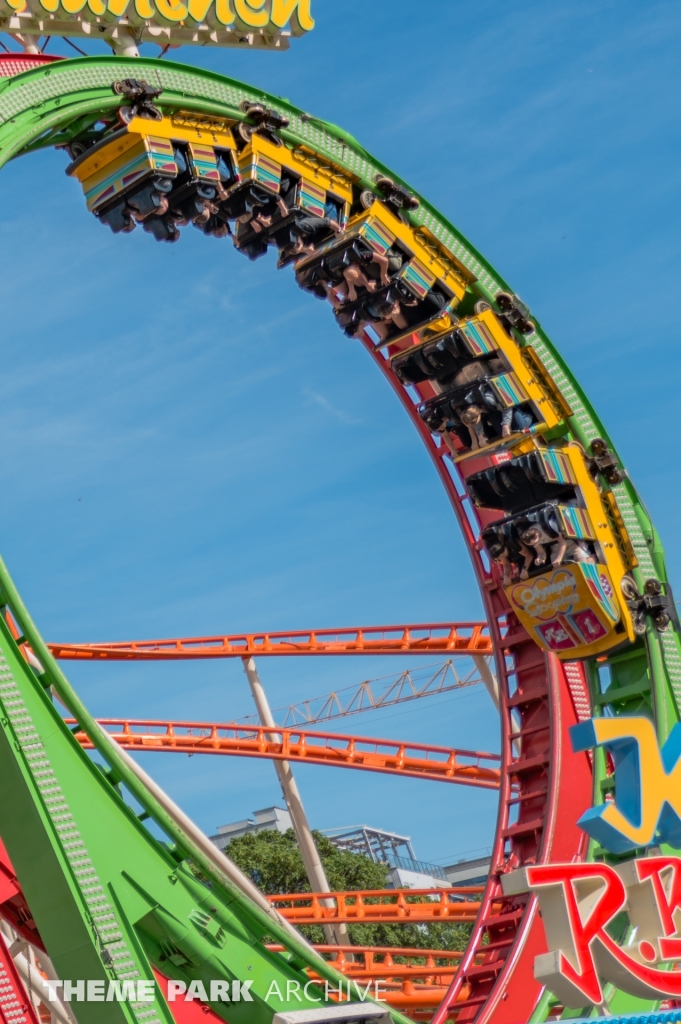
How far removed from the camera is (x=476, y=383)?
10.3 meters

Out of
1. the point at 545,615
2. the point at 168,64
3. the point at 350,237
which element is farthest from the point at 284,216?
the point at 545,615

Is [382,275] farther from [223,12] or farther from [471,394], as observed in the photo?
[223,12]

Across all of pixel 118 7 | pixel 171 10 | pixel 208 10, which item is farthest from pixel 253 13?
pixel 118 7

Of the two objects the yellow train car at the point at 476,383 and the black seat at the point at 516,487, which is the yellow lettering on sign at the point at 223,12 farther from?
the black seat at the point at 516,487

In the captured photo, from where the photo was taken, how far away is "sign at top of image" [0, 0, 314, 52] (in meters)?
8.81

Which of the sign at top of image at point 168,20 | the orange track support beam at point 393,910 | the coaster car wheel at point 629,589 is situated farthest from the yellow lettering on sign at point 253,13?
the orange track support beam at point 393,910

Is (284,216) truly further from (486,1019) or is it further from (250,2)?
(486,1019)

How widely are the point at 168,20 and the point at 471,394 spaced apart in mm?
3278

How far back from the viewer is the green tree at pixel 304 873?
31.1 meters

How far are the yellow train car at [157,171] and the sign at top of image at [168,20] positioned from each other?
79 cm

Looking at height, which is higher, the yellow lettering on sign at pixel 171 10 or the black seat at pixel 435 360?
the yellow lettering on sign at pixel 171 10

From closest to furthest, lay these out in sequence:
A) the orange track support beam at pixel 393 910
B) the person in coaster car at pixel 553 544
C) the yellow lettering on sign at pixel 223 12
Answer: the yellow lettering on sign at pixel 223 12 < the person in coaster car at pixel 553 544 < the orange track support beam at pixel 393 910

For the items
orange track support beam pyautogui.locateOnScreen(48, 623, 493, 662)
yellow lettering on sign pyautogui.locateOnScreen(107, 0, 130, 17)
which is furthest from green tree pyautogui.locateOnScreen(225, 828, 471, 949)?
yellow lettering on sign pyautogui.locateOnScreen(107, 0, 130, 17)

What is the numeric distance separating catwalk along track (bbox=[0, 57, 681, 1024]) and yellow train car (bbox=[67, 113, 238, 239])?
0.01 meters
